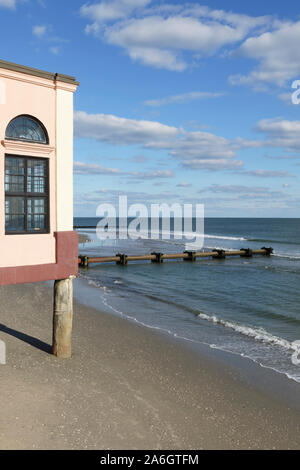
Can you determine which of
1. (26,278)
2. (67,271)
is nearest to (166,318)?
(67,271)

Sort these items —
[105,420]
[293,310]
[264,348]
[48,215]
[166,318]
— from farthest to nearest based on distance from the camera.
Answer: [293,310]
[166,318]
[264,348]
[48,215]
[105,420]

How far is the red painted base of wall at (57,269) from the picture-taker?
10484 millimetres

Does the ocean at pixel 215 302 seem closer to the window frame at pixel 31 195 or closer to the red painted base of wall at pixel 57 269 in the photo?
the red painted base of wall at pixel 57 269

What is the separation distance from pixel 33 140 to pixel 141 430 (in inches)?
314

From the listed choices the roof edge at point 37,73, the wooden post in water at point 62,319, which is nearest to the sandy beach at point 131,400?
the wooden post in water at point 62,319

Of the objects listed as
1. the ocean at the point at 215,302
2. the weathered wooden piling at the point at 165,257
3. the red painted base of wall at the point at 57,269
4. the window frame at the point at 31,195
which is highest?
the window frame at the point at 31,195

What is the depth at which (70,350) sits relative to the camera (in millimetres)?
12594

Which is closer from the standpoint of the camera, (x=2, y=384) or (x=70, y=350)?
(x=2, y=384)

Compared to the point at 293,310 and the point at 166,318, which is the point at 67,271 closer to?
the point at 166,318

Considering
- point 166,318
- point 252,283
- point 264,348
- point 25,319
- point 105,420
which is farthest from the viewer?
point 252,283

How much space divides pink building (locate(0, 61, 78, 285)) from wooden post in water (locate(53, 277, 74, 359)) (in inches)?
28.9

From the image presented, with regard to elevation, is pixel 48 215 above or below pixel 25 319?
above

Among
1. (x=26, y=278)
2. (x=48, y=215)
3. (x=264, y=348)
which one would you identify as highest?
(x=48, y=215)

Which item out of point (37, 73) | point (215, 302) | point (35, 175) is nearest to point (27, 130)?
point (35, 175)
